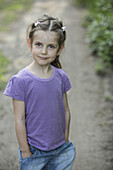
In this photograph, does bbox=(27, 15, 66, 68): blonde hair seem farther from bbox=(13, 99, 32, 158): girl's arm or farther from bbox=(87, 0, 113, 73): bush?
bbox=(87, 0, 113, 73): bush

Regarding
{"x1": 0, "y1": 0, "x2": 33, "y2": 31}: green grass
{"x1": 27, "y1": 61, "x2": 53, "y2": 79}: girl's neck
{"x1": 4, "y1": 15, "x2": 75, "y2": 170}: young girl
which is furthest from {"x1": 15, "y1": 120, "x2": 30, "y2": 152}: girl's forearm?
{"x1": 0, "y1": 0, "x2": 33, "y2": 31}: green grass

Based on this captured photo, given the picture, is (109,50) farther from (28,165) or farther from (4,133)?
(28,165)

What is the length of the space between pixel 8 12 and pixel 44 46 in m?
8.22

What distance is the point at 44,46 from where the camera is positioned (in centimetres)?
173

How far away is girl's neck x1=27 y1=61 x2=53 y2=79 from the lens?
1790mm

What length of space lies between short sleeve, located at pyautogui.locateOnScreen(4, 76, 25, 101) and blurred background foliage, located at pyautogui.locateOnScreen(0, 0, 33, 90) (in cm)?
361

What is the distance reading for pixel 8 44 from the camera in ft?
22.3

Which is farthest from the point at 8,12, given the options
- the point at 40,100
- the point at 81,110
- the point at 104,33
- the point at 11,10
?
the point at 40,100

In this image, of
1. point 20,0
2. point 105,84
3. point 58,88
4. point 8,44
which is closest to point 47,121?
point 58,88

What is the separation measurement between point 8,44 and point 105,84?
10.1 ft

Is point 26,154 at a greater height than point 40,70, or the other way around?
point 40,70

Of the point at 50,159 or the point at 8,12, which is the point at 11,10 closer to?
the point at 8,12

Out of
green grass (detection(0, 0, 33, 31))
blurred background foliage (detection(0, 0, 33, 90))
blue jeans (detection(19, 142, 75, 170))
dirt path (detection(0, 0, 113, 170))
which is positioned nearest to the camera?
blue jeans (detection(19, 142, 75, 170))

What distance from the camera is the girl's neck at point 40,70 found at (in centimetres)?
179
